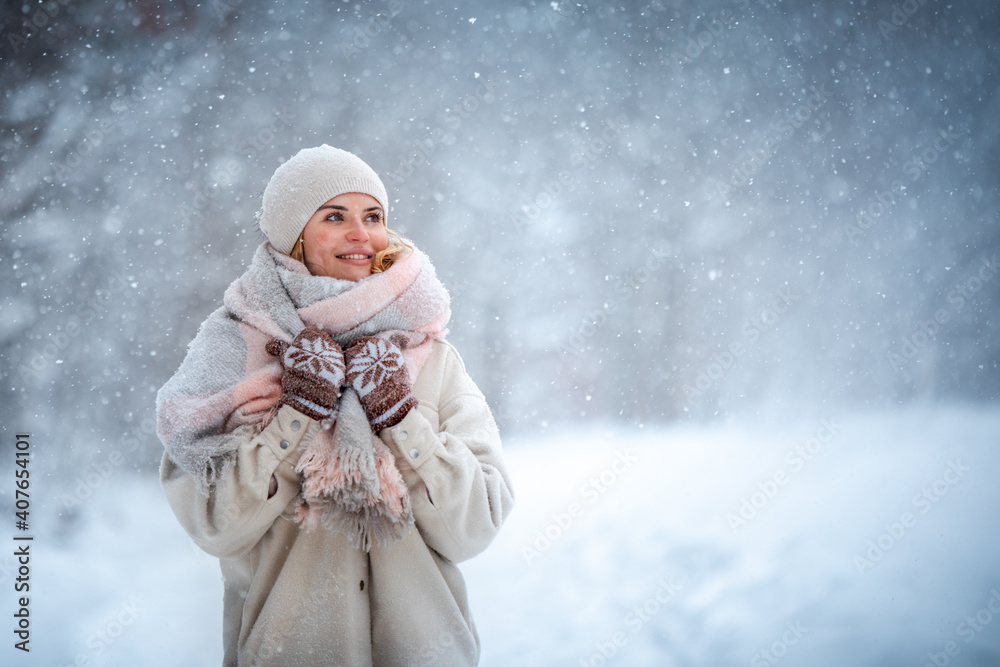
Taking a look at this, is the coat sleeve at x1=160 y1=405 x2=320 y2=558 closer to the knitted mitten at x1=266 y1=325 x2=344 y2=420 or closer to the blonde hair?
the knitted mitten at x1=266 y1=325 x2=344 y2=420

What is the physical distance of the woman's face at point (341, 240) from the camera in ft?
4.82

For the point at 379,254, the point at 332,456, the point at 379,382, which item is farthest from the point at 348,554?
the point at 379,254

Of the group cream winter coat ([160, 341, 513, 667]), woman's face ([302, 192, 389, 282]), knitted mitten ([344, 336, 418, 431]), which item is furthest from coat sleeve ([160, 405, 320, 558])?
woman's face ([302, 192, 389, 282])

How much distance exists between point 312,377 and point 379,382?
4.8 inches

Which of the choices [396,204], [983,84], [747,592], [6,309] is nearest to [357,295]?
[396,204]

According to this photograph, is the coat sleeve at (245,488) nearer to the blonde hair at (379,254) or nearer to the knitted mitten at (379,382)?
the knitted mitten at (379,382)

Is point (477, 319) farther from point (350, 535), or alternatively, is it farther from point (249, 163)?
point (350, 535)

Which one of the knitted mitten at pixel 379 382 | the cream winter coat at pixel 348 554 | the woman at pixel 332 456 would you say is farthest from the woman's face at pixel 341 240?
the cream winter coat at pixel 348 554

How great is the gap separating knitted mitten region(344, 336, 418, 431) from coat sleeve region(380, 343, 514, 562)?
2 centimetres

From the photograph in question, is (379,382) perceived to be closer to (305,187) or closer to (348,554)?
(348,554)

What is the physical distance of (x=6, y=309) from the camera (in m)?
2.38

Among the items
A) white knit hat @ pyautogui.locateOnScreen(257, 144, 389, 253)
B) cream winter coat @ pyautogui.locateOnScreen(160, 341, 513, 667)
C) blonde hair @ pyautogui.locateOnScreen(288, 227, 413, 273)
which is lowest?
cream winter coat @ pyautogui.locateOnScreen(160, 341, 513, 667)

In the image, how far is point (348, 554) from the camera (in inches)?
51.7

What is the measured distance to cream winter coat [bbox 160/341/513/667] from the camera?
1.22 meters
